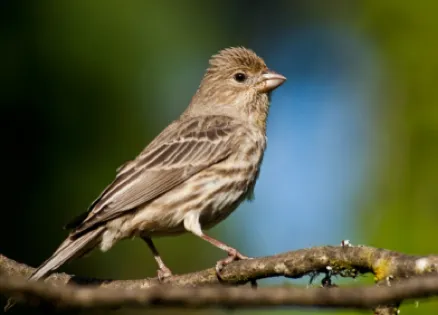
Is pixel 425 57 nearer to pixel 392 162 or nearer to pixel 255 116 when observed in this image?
pixel 392 162

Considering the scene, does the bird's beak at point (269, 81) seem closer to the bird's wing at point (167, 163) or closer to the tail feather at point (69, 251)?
the bird's wing at point (167, 163)

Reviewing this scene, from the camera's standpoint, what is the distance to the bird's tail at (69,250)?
6609mm

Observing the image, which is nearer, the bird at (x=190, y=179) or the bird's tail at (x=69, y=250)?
the bird's tail at (x=69, y=250)

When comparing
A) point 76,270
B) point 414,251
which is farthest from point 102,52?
point 414,251

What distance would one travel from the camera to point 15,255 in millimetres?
9859

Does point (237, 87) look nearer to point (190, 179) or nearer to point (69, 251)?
point (190, 179)

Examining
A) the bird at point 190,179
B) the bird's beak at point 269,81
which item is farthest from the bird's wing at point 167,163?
the bird's beak at point 269,81

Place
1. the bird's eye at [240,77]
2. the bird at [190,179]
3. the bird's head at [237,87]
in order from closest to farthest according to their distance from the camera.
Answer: the bird at [190,179] → the bird's head at [237,87] → the bird's eye at [240,77]

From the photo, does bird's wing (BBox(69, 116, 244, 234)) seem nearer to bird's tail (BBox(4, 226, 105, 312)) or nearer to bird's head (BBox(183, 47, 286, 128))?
bird's tail (BBox(4, 226, 105, 312))

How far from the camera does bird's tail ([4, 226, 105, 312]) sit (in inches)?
260

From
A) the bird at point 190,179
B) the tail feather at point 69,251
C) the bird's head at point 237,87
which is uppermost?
the bird's head at point 237,87

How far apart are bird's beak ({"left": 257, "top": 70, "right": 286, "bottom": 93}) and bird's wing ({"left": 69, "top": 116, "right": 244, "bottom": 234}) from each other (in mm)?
497

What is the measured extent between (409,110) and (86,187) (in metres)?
3.54

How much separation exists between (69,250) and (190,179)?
1.32m
